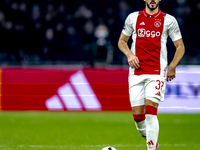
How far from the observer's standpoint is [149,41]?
188 inches

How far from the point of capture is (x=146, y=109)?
4.63m

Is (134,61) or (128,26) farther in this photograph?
(128,26)

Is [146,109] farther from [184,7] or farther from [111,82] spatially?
[184,7]

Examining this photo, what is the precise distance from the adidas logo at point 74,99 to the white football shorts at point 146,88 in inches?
232

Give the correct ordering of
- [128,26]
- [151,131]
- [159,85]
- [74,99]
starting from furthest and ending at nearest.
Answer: [74,99], [128,26], [159,85], [151,131]

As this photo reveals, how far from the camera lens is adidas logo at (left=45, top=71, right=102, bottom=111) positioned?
35.2 feet

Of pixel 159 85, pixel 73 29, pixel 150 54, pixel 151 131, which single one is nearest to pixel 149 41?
pixel 150 54

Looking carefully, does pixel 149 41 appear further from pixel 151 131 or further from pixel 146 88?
pixel 151 131

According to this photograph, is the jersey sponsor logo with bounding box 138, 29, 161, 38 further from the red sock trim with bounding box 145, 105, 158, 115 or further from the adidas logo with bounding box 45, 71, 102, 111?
the adidas logo with bounding box 45, 71, 102, 111

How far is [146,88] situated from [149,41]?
587mm

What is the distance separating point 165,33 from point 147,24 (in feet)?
0.83

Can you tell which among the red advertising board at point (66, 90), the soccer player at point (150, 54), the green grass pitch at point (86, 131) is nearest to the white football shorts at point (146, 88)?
the soccer player at point (150, 54)

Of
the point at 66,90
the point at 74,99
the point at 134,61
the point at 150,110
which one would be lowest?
the point at 74,99

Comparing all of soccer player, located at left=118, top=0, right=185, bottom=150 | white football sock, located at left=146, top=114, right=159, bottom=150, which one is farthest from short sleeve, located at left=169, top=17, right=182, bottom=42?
white football sock, located at left=146, top=114, right=159, bottom=150
